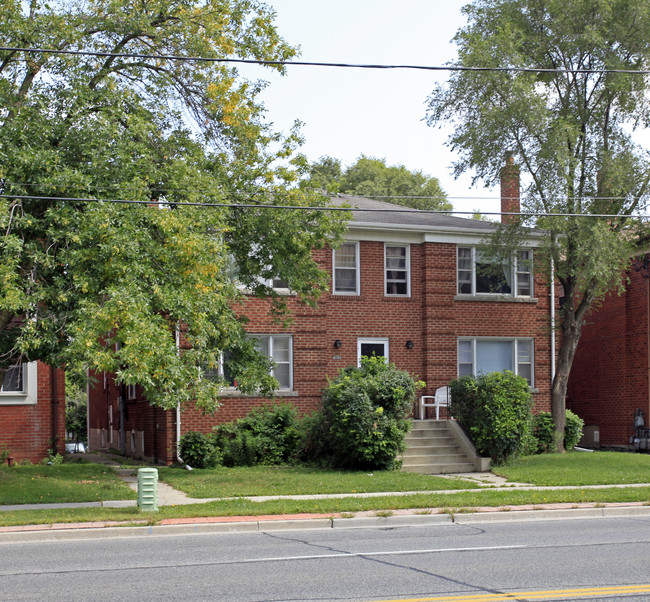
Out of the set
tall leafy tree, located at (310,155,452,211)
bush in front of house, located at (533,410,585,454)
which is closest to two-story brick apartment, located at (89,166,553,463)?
bush in front of house, located at (533,410,585,454)

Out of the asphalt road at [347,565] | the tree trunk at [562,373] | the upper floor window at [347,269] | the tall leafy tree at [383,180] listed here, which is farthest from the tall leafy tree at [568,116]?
the tall leafy tree at [383,180]

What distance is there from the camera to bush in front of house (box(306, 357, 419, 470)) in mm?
20188

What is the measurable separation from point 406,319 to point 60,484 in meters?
12.2

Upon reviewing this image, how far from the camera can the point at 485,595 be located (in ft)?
25.9

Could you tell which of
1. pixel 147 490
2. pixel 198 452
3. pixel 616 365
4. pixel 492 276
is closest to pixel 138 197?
pixel 147 490

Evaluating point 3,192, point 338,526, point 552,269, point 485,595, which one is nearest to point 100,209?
point 3,192

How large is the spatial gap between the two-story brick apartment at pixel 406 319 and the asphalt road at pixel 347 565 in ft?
38.7

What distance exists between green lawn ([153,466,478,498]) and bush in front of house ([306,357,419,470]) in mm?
560

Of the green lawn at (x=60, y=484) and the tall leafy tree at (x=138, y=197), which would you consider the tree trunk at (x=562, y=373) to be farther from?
the green lawn at (x=60, y=484)

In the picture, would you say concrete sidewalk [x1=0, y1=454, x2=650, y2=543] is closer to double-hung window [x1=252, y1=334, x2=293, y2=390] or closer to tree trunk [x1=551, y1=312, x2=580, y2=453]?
double-hung window [x1=252, y1=334, x2=293, y2=390]

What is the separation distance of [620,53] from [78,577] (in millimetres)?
20829

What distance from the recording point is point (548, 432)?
25656 millimetres

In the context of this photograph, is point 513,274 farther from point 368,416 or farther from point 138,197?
point 138,197

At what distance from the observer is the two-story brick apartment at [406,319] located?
80.8 feet
